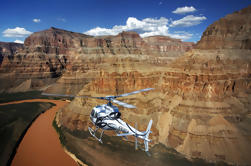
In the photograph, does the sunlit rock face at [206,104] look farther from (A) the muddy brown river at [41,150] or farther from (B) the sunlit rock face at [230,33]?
(A) the muddy brown river at [41,150]

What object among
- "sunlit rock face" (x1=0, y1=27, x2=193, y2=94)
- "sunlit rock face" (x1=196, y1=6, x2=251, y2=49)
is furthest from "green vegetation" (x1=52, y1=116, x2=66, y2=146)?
"sunlit rock face" (x1=0, y1=27, x2=193, y2=94)

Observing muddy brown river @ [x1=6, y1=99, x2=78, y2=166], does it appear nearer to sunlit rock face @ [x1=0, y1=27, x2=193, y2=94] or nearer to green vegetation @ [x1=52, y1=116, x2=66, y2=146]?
green vegetation @ [x1=52, y1=116, x2=66, y2=146]

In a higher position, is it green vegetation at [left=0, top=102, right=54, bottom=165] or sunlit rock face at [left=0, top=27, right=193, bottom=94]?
sunlit rock face at [left=0, top=27, right=193, bottom=94]

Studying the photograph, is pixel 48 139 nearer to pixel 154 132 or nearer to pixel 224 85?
pixel 154 132

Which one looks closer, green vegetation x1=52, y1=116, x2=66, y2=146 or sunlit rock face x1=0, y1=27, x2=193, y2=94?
green vegetation x1=52, y1=116, x2=66, y2=146

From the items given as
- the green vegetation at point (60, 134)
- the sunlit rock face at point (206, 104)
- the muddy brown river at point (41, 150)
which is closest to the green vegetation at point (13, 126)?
the muddy brown river at point (41, 150)

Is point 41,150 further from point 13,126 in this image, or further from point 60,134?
point 13,126

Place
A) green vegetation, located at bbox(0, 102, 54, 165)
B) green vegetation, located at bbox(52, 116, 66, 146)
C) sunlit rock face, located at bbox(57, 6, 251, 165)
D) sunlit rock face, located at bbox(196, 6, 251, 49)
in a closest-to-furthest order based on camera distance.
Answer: sunlit rock face, located at bbox(57, 6, 251, 165) → green vegetation, located at bbox(0, 102, 54, 165) → sunlit rock face, located at bbox(196, 6, 251, 49) → green vegetation, located at bbox(52, 116, 66, 146)
